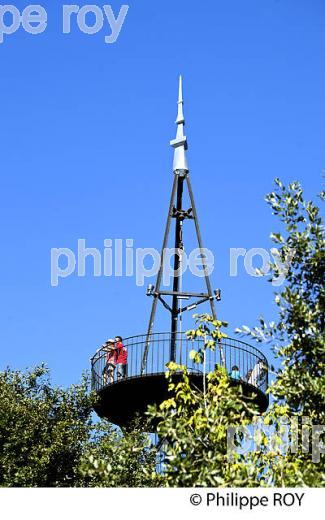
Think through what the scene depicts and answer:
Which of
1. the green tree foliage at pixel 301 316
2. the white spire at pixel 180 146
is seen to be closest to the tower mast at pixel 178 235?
the white spire at pixel 180 146

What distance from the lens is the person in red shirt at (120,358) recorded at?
2747 cm

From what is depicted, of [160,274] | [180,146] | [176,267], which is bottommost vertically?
[160,274]

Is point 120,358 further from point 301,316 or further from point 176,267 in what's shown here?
point 301,316

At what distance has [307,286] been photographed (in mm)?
11281

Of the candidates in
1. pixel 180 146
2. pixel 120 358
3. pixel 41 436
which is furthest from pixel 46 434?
pixel 180 146

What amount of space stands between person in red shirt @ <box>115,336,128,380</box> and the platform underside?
0.77ft

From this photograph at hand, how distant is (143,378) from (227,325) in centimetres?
1387

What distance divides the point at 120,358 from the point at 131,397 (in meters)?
1.22

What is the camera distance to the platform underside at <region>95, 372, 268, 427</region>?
27125mm

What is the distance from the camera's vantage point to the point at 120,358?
27703mm

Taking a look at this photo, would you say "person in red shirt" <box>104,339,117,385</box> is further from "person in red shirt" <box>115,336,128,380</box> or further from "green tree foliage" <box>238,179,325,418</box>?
"green tree foliage" <box>238,179,325,418</box>
